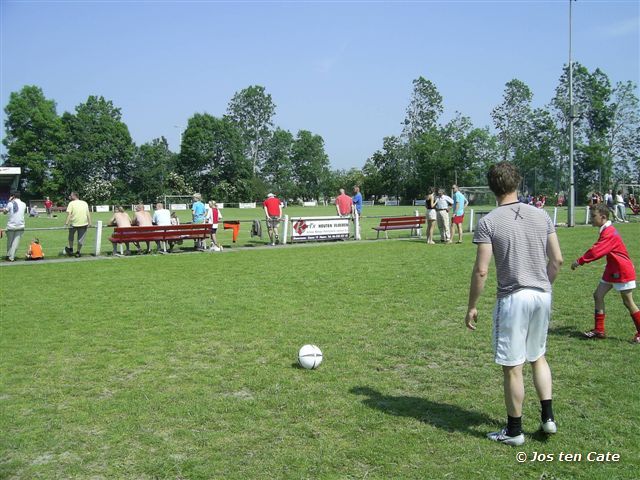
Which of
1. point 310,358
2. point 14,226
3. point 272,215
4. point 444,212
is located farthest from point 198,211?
point 310,358

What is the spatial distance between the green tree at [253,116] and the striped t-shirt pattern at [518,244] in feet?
302

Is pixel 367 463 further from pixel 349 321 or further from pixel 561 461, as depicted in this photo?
pixel 349 321

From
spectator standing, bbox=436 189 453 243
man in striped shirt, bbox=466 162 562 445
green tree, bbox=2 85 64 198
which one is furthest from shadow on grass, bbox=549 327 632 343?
green tree, bbox=2 85 64 198

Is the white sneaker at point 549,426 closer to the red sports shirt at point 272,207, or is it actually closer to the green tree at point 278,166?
the red sports shirt at point 272,207

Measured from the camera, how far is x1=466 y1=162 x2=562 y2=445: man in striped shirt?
3.89m

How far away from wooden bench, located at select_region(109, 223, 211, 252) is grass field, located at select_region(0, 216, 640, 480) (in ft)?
21.1

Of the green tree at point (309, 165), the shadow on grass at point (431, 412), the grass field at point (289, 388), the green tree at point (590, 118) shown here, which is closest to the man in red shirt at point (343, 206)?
the grass field at point (289, 388)

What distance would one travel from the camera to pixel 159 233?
56.9 feet

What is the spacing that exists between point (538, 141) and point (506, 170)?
264ft

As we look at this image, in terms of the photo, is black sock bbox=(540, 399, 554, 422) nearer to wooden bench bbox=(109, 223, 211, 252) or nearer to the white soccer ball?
the white soccer ball

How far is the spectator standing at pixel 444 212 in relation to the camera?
18.7 m

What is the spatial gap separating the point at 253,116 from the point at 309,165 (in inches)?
888

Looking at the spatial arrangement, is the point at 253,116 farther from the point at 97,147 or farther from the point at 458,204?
the point at 458,204

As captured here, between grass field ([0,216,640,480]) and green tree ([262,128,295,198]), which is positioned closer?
grass field ([0,216,640,480])
